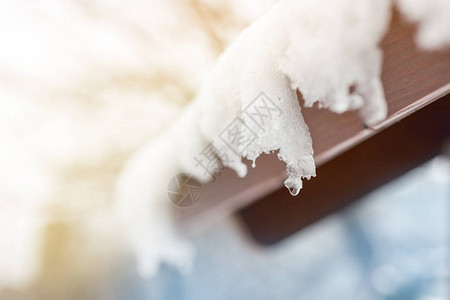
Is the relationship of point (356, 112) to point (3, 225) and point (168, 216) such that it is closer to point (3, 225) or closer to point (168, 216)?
point (168, 216)

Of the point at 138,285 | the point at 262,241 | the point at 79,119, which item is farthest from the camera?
the point at 138,285

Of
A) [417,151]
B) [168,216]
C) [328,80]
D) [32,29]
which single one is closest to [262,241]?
[168,216]

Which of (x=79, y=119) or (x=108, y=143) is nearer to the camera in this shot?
(x=79, y=119)

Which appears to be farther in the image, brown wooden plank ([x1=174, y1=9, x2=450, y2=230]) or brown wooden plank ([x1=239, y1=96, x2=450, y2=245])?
brown wooden plank ([x1=239, y1=96, x2=450, y2=245])

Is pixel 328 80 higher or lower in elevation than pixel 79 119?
lower

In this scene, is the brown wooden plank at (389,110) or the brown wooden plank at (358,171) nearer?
the brown wooden plank at (389,110)

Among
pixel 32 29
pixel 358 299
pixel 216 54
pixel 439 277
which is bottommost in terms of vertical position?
pixel 439 277

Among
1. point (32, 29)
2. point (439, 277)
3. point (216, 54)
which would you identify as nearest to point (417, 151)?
point (216, 54)

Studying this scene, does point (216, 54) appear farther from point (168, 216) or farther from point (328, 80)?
point (168, 216)

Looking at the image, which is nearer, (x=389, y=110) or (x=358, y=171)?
(x=389, y=110)

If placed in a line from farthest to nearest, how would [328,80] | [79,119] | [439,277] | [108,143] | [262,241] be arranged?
[439,277], [262,241], [108,143], [79,119], [328,80]
